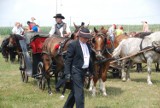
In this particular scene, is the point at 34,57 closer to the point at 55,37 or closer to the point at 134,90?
the point at 55,37

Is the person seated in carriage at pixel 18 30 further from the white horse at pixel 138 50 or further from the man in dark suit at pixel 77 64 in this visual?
the man in dark suit at pixel 77 64

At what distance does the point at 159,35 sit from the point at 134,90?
2444 mm

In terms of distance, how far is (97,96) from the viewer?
10.4 metres

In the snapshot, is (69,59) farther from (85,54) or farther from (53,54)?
(53,54)

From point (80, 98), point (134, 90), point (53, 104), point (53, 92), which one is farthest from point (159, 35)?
point (80, 98)

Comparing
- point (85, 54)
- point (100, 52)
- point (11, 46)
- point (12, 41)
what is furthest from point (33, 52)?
point (11, 46)

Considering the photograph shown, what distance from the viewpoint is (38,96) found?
10.5 m

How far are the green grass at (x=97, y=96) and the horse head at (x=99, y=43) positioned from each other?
129 cm

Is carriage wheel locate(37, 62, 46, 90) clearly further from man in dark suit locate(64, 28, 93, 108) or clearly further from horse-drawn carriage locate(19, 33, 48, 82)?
man in dark suit locate(64, 28, 93, 108)

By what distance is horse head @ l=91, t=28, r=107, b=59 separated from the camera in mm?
9715

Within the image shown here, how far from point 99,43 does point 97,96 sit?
1.63 metres

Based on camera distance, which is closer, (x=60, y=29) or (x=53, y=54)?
(x=53, y=54)

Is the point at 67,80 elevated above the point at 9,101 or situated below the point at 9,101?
above

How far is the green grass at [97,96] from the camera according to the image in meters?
9.27
